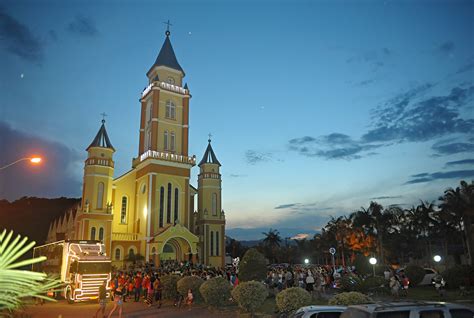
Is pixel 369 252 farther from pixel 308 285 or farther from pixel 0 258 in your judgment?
pixel 0 258

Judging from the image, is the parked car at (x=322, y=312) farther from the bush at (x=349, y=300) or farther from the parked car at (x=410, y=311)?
the bush at (x=349, y=300)

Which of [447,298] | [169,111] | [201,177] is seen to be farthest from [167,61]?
[447,298]

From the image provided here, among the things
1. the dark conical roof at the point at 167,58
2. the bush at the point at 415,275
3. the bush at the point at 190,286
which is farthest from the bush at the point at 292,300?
the dark conical roof at the point at 167,58

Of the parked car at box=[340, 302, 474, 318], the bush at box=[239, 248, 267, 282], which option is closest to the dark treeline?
the bush at box=[239, 248, 267, 282]

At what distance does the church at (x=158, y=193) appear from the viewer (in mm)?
38562

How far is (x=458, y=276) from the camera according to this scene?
20.8m

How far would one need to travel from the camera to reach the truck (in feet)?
61.9

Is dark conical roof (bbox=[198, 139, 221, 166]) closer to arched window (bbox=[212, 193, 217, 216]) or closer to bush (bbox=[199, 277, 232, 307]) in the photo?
arched window (bbox=[212, 193, 217, 216])

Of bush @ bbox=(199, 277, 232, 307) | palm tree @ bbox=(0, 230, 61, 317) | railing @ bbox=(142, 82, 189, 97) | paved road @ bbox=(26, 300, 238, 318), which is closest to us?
palm tree @ bbox=(0, 230, 61, 317)

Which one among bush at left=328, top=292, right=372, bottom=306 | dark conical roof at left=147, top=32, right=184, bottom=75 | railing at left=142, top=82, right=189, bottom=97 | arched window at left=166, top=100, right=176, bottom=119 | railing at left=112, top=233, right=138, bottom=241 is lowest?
bush at left=328, top=292, right=372, bottom=306

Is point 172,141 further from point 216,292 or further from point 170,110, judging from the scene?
point 216,292

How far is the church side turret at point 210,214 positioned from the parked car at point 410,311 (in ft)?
125

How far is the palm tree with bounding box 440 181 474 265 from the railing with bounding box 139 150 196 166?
26492 millimetres

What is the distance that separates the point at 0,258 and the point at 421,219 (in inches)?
1959
